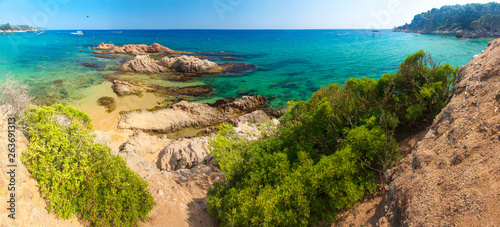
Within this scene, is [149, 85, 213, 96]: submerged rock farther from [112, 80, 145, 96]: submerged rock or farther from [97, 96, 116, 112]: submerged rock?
[97, 96, 116, 112]: submerged rock

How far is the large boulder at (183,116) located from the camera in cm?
2162

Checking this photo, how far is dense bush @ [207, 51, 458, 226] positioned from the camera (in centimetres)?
667

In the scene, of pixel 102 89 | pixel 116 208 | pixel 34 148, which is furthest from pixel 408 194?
pixel 102 89

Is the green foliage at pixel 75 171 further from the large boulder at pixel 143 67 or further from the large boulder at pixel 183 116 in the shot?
the large boulder at pixel 143 67

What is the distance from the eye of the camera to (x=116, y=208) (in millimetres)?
7363

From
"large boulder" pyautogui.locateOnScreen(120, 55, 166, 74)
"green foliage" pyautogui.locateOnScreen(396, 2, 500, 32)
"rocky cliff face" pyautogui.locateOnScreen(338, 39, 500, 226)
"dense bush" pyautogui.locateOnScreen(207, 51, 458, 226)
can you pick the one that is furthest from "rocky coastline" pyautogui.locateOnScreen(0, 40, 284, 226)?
"green foliage" pyautogui.locateOnScreen(396, 2, 500, 32)

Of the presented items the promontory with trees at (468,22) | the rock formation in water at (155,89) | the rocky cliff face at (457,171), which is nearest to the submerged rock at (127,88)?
the rock formation in water at (155,89)

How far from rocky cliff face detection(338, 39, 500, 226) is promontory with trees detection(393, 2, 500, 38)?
4817 inches

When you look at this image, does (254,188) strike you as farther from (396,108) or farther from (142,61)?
(142,61)

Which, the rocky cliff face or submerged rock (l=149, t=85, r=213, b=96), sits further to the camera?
submerged rock (l=149, t=85, r=213, b=96)

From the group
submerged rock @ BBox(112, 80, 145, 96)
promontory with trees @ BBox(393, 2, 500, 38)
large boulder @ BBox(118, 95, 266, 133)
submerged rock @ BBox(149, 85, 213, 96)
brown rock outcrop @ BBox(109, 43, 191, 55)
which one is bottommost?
large boulder @ BBox(118, 95, 266, 133)

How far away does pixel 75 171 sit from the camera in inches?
267

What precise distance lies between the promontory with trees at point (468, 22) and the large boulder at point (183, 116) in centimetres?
11476

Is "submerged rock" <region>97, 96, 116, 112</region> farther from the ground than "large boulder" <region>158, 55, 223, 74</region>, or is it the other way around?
"large boulder" <region>158, 55, 223, 74</region>
